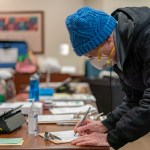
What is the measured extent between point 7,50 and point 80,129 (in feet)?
14.8

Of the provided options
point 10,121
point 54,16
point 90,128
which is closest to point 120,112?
point 90,128

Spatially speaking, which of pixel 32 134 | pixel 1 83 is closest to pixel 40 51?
pixel 1 83

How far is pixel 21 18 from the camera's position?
239 inches

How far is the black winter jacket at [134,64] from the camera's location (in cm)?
115

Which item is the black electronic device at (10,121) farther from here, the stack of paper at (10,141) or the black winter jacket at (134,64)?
the black winter jacket at (134,64)

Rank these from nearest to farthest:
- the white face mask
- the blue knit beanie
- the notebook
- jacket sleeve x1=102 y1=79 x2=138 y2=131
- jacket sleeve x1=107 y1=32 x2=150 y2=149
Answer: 1. jacket sleeve x1=107 y1=32 x2=150 y2=149
2. the blue knit beanie
3. the white face mask
4. jacket sleeve x1=102 y1=79 x2=138 y2=131
5. the notebook

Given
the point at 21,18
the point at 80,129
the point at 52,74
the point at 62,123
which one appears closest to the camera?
the point at 80,129

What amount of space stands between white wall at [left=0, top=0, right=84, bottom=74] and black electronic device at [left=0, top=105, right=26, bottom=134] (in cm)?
456

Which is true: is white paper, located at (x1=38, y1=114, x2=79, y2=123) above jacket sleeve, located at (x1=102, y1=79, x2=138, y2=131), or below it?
below

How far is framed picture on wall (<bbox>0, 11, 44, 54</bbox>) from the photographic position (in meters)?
6.07

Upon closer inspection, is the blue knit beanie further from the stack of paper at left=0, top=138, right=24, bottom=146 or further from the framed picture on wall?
the framed picture on wall

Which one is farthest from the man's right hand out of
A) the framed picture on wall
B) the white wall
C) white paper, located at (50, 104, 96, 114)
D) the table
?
the framed picture on wall

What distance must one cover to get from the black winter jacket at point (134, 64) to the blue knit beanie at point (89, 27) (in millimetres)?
53

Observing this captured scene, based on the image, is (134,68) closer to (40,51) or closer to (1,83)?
(1,83)
